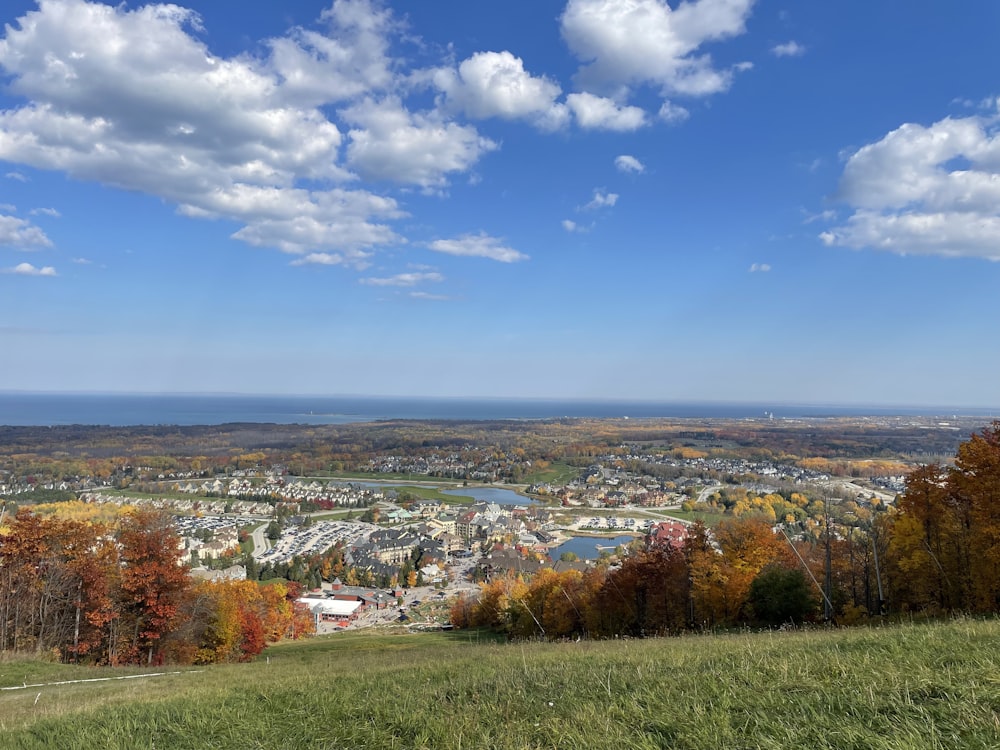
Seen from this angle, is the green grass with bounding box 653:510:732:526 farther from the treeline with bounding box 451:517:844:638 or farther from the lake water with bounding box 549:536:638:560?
the treeline with bounding box 451:517:844:638

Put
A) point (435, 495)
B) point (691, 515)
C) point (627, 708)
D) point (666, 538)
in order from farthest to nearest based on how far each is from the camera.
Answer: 1. point (435, 495)
2. point (691, 515)
3. point (666, 538)
4. point (627, 708)

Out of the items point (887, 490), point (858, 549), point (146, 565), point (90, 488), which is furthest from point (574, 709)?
point (90, 488)

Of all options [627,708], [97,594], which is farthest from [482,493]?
[627,708]

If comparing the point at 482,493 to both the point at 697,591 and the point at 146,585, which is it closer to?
the point at 697,591

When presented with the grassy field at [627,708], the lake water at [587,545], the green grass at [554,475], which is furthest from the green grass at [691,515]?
the grassy field at [627,708]

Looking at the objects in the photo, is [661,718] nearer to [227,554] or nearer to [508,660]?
[508,660]

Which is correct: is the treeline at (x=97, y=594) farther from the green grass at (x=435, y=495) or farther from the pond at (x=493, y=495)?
the pond at (x=493, y=495)
